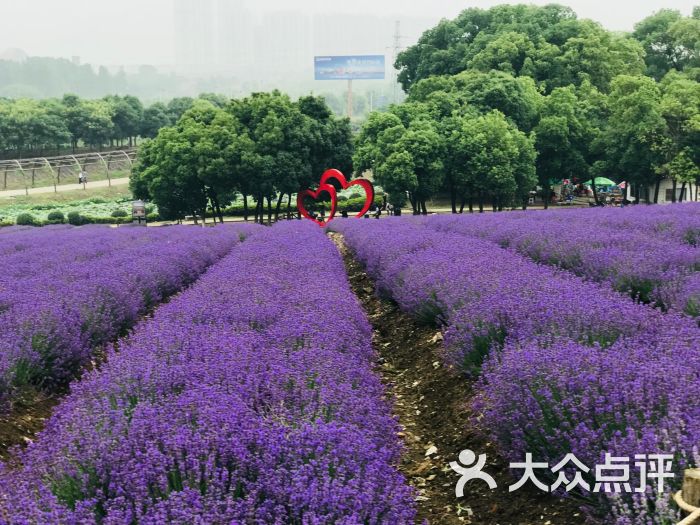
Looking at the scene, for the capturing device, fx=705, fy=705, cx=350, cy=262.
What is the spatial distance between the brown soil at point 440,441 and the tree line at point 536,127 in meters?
24.6

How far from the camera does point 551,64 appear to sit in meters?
46.5

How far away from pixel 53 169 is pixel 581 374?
3083 inches

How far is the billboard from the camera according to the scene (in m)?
114

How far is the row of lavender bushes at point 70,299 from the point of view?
4.85 metres

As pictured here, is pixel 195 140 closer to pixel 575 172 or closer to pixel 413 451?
pixel 575 172

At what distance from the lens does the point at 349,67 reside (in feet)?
380

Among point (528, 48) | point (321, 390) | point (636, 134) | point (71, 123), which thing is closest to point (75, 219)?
point (528, 48)

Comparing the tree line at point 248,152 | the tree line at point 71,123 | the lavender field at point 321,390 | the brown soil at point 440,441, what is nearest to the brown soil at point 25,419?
the lavender field at point 321,390

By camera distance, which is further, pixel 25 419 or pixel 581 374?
pixel 25 419

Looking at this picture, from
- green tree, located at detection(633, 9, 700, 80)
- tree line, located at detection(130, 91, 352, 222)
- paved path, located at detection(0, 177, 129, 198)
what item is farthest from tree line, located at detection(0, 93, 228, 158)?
green tree, located at detection(633, 9, 700, 80)

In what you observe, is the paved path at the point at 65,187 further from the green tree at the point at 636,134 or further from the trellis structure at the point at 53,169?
the green tree at the point at 636,134

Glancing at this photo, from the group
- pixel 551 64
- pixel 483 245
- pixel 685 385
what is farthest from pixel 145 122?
pixel 685 385

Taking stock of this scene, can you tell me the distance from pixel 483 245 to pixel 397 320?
1.78m

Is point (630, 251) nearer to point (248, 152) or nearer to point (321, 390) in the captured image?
point (321, 390)
